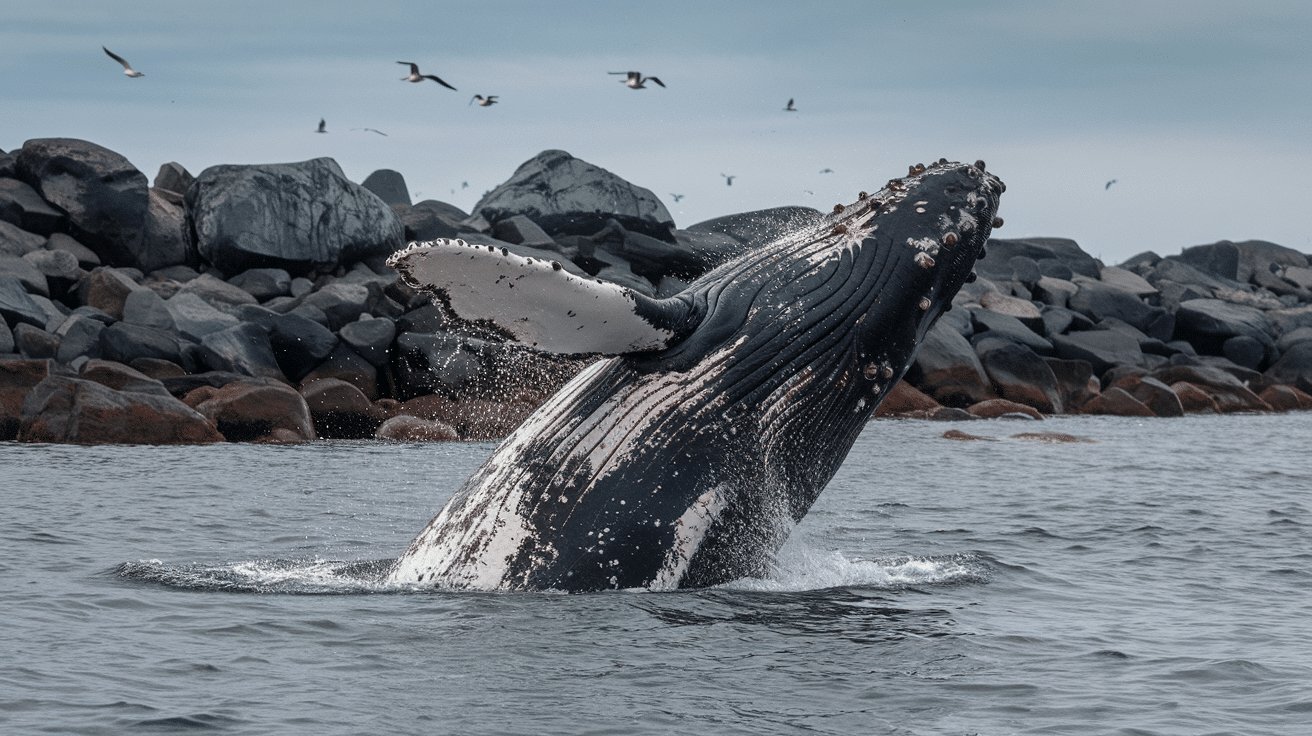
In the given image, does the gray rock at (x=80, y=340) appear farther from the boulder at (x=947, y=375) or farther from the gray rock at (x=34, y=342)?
the boulder at (x=947, y=375)

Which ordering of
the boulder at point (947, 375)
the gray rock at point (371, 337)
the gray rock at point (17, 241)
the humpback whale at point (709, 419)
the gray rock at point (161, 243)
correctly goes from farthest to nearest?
the gray rock at point (161, 243), the boulder at point (947, 375), the gray rock at point (17, 241), the gray rock at point (371, 337), the humpback whale at point (709, 419)

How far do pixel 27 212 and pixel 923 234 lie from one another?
2917 centimetres

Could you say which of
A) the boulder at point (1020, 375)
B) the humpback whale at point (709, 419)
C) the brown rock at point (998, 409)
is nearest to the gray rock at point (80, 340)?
the humpback whale at point (709, 419)

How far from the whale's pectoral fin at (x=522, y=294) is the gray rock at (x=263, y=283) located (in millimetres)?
25746

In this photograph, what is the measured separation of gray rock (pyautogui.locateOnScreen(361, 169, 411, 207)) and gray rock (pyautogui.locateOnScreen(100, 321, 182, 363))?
4622 cm

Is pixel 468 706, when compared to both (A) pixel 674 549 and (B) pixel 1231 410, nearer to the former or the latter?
(A) pixel 674 549

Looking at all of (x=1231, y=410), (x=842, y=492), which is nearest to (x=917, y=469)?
(x=842, y=492)

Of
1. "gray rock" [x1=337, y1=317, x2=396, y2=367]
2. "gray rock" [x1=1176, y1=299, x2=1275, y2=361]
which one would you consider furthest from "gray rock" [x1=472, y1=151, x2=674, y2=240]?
"gray rock" [x1=1176, y1=299, x2=1275, y2=361]

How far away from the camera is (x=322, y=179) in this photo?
3198cm

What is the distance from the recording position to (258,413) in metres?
19.1

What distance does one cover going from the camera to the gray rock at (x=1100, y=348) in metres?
37.6

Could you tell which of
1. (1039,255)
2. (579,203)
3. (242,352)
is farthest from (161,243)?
(1039,255)

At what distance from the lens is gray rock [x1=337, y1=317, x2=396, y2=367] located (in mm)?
23766

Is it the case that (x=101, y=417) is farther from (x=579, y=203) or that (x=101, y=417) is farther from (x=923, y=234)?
(x=579, y=203)
